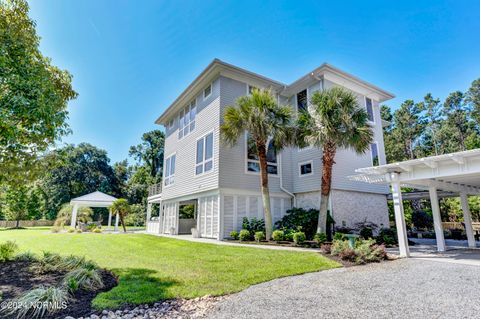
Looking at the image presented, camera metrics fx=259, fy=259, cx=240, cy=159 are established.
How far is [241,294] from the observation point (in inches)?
184

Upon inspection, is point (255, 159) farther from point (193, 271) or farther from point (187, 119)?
point (193, 271)

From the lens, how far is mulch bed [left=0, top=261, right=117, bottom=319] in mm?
3754

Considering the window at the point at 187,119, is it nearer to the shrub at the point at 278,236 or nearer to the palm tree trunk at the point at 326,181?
the shrub at the point at 278,236

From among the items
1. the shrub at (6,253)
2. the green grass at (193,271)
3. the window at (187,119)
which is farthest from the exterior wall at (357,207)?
the shrub at (6,253)

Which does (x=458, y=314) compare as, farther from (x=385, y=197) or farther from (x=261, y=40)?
(x=385, y=197)

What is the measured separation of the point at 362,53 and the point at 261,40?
6124mm

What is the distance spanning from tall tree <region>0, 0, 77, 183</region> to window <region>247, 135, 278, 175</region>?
9665mm

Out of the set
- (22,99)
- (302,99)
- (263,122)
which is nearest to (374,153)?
(302,99)

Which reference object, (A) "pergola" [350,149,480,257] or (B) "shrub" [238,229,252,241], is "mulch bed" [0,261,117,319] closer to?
(B) "shrub" [238,229,252,241]

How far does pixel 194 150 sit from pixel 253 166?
4.31 m

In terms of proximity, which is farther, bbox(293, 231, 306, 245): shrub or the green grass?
bbox(293, 231, 306, 245): shrub

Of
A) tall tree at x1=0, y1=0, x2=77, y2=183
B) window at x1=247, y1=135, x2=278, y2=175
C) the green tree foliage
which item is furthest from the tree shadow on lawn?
the green tree foliage

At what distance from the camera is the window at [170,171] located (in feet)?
65.2

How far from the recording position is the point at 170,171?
2047cm
